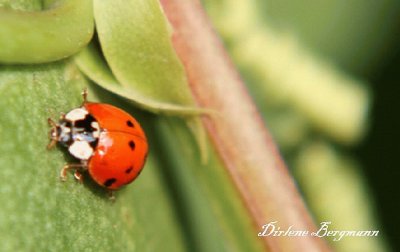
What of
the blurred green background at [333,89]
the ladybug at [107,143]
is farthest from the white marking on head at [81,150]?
the blurred green background at [333,89]

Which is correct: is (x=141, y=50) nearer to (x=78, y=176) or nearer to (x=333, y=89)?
(x=78, y=176)

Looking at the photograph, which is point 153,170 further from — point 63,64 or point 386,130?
point 386,130

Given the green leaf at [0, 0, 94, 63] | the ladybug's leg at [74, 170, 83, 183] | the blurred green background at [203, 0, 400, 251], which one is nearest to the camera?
the green leaf at [0, 0, 94, 63]

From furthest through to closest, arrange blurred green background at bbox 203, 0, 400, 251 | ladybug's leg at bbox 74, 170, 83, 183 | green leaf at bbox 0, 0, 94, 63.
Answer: blurred green background at bbox 203, 0, 400, 251 → ladybug's leg at bbox 74, 170, 83, 183 → green leaf at bbox 0, 0, 94, 63

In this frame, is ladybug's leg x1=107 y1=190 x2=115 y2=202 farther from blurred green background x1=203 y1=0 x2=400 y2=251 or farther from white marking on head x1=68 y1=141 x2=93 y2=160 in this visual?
blurred green background x1=203 y1=0 x2=400 y2=251

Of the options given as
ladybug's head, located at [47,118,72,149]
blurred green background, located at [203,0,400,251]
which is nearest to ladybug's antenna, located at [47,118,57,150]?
ladybug's head, located at [47,118,72,149]

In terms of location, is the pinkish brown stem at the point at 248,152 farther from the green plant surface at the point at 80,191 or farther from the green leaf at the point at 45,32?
the green leaf at the point at 45,32
